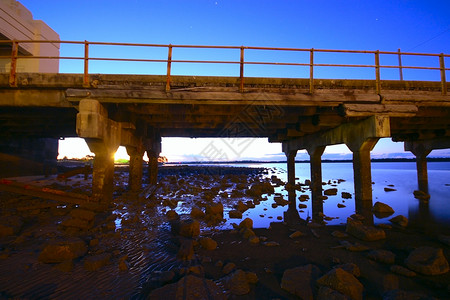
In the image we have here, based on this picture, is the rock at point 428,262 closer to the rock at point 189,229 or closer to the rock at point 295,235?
the rock at point 295,235

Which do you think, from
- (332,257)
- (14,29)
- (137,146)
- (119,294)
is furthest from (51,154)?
(332,257)

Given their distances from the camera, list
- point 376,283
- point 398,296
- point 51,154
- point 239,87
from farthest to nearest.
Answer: point 51,154
point 239,87
point 376,283
point 398,296

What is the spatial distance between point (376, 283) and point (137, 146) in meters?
9.92

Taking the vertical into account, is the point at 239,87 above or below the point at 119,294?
above

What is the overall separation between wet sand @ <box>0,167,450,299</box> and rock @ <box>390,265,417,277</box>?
0.19 feet

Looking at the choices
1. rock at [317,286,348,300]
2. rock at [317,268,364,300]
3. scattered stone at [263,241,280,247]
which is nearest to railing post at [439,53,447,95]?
scattered stone at [263,241,280,247]

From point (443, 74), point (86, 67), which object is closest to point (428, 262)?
point (443, 74)

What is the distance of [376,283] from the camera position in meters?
2.95

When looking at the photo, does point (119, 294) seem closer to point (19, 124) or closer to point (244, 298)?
point (244, 298)

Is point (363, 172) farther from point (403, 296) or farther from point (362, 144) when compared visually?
point (403, 296)

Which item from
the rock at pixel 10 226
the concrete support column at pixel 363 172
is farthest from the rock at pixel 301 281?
the concrete support column at pixel 363 172

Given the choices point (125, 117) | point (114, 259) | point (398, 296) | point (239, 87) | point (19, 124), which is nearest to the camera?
point (398, 296)

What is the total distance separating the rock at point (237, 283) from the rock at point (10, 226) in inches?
193

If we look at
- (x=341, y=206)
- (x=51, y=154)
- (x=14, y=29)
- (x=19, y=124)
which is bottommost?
(x=341, y=206)
